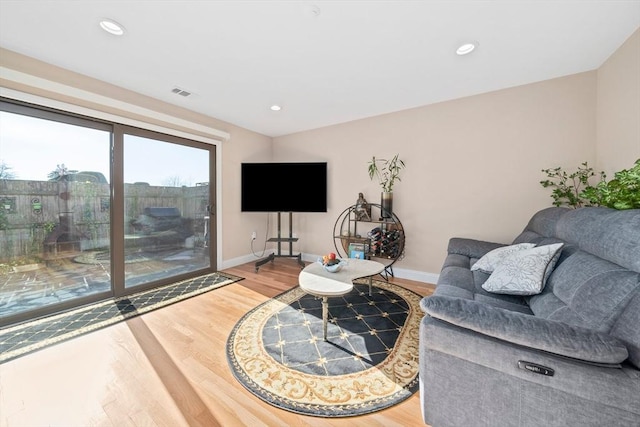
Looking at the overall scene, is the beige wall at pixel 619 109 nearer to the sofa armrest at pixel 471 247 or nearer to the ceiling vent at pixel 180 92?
the sofa armrest at pixel 471 247

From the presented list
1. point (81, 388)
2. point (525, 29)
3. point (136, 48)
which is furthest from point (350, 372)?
point (136, 48)

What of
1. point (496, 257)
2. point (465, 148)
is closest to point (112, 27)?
point (496, 257)

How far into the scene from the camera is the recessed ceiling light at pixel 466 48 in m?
1.91

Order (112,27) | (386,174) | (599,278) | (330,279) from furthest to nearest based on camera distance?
1. (386,174)
2. (330,279)
3. (112,27)
4. (599,278)

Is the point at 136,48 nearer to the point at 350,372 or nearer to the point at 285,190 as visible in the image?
the point at 285,190

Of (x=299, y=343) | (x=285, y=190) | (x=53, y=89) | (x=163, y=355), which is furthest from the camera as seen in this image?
(x=285, y=190)

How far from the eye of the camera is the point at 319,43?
6.24 feet

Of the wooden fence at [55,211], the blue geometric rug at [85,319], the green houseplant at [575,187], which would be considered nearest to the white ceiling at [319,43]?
the green houseplant at [575,187]

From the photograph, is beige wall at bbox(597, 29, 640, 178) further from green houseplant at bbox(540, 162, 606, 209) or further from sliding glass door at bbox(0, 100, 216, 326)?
sliding glass door at bbox(0, 100, 216, 326)

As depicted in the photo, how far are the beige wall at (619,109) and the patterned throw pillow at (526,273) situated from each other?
3.95ft

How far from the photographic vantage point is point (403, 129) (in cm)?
333

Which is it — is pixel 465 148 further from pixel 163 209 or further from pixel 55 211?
pixel 55 211

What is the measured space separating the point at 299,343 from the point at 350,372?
476 millimetres

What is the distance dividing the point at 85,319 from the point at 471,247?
390 cm
